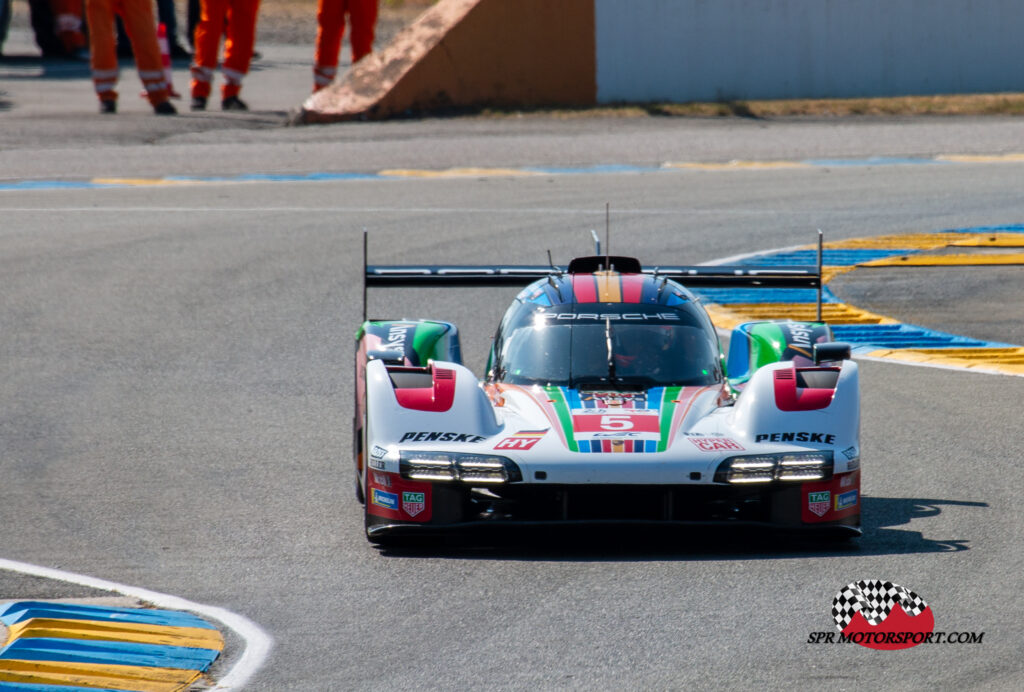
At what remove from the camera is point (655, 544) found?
716cm

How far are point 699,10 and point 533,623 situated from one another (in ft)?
57.3

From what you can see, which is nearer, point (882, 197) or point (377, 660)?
point (377, 660)

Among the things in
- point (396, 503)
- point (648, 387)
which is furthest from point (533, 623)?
point (648, 387)

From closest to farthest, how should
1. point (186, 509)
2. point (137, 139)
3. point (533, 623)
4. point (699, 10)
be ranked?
point (533, 623), point (186, 509), point (137, 139), point (699, 10)

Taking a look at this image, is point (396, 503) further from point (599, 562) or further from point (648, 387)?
point (648, 387)

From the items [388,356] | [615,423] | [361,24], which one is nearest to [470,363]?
[388,356]

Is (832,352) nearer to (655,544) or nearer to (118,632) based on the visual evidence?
(655,544)

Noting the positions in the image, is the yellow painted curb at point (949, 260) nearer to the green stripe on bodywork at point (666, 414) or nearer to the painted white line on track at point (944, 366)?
the painted white line on track at point (944, 366)

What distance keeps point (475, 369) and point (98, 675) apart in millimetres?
5876

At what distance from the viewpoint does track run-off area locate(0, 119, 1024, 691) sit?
595cm

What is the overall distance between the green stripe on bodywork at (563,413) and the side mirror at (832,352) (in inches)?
52.8

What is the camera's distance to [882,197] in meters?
17.7

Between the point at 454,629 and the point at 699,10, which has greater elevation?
the point at 699,10

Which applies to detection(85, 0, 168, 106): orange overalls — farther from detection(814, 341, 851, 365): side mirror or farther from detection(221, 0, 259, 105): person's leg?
detection(814, 341, 851, 365): side mirror
